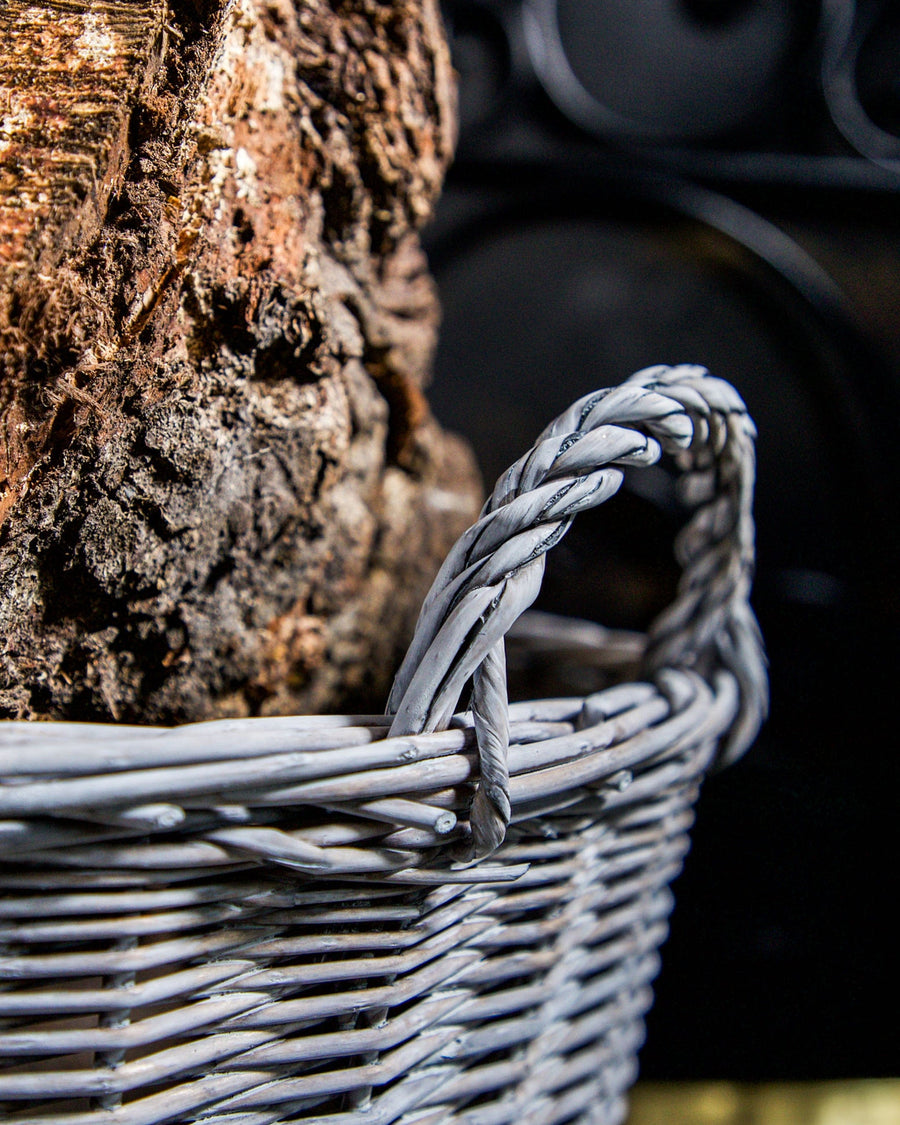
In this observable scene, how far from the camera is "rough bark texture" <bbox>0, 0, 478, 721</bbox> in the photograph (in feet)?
1.16

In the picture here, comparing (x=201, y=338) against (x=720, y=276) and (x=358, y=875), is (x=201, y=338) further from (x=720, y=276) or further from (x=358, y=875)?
(x=720, y=276)

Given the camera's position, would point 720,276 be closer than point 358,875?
No

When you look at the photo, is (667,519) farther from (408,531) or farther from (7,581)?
(7,581)

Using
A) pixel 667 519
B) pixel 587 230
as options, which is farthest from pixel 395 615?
pixel 587 230

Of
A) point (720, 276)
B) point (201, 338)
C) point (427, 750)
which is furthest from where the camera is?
point (720, 276)

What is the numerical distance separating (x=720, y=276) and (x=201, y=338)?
2.43 feet

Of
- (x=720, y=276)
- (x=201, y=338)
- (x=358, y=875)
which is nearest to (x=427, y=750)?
(x=358, y=875)

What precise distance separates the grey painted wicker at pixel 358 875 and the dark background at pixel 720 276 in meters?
0.58

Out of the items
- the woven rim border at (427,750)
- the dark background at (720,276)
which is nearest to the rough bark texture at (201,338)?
the woven rim border at (427,750)

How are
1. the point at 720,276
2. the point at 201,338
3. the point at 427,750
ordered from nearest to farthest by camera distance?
1. the point at 427,750
2. the point at 201,338
3. the point at 720,276

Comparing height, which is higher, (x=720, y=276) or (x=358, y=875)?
(x=720, y=276)

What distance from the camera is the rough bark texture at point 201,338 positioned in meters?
0.35

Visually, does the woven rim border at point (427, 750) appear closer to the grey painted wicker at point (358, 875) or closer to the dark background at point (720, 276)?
the grey painted wicker at point (358, 875)

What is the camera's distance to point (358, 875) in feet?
0.95
